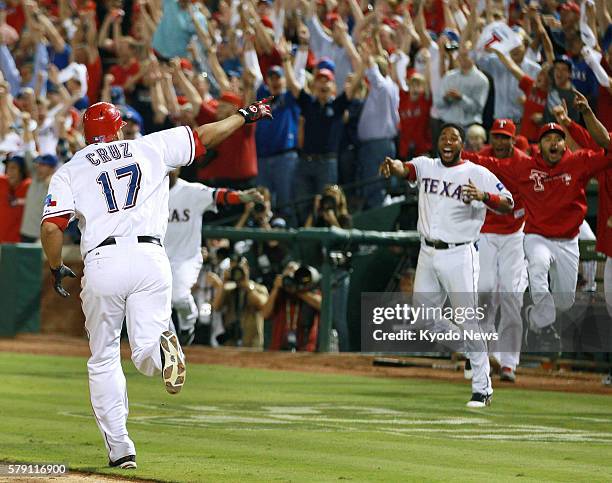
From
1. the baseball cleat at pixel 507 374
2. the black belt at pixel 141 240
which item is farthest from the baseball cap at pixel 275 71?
the black belt at pixel 141 240

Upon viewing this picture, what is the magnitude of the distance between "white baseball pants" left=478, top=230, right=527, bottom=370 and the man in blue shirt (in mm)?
4725

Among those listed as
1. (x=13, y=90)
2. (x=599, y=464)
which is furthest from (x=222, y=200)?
(x=13, y=90)

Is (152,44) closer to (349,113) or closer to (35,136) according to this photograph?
(35,136)

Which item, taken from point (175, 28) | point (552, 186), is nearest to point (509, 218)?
point (552, 186)

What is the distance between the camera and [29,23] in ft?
74.0

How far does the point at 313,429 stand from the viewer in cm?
973

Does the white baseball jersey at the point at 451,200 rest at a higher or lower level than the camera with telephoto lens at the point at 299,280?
higher

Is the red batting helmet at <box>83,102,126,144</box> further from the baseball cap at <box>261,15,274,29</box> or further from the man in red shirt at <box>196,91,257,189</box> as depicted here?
the baseball cap at <box>261,15,274,29</box>

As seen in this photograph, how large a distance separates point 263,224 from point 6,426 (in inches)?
319

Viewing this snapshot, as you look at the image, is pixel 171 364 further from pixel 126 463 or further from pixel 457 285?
pixel 457 285

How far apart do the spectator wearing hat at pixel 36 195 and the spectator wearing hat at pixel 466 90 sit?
5.83 metres

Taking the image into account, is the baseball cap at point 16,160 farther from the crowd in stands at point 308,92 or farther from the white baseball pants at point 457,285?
the white baseball pants at point 457,285

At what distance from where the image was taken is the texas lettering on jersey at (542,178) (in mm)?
13359

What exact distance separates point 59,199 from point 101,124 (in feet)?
1.85
